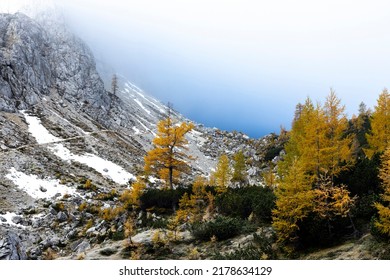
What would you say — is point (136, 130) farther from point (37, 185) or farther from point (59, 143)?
point (37, 185)

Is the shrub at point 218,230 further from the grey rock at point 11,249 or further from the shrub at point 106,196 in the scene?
the shrub at point 106,196

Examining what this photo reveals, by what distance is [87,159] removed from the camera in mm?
48781

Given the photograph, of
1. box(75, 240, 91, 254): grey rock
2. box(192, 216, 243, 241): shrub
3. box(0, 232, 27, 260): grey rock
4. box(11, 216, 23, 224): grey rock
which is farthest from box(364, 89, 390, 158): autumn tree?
box(11, 216, 23, 224): grey rock

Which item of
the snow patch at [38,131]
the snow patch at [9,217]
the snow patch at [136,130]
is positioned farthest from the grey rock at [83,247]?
the snow patch at [136,130]

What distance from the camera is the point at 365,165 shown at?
1934 centimetres

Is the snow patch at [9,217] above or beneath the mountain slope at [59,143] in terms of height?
beneath

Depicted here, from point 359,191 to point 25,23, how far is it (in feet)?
304

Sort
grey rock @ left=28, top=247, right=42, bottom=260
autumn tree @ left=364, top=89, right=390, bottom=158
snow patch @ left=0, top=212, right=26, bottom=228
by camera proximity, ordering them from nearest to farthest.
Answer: grey rock @ left=28, top=247, right=42, bottom=260 < snow patch @ left=0, top=212, right=26, bottom=228 < autumn tree @ left=364, top=89, right=390, bottom=158

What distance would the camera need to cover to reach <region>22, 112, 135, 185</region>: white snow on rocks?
151ft

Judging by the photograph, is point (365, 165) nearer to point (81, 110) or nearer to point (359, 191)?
point (359, 191)

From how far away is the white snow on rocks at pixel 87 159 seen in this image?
46053 millimetres

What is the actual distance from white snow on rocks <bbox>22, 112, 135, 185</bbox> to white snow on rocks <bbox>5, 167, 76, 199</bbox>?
10136 millimetres

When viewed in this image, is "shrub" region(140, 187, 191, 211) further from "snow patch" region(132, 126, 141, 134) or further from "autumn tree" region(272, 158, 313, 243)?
"snow patch" region(132, 126, 141, 134)

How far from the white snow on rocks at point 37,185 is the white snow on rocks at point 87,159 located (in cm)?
1014
